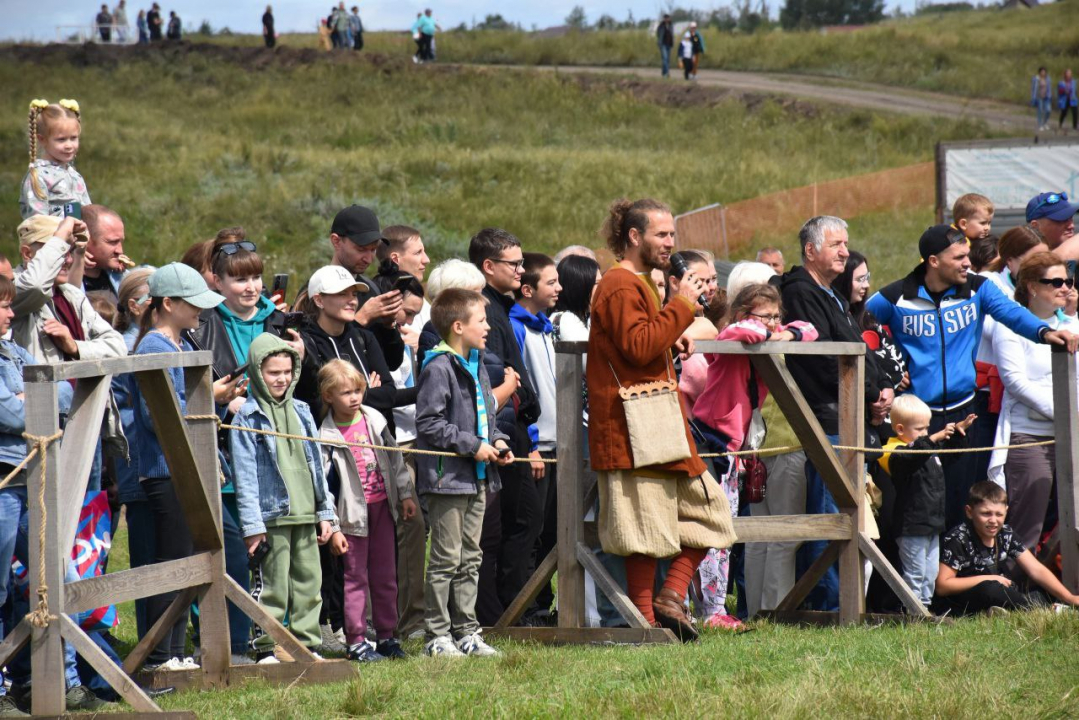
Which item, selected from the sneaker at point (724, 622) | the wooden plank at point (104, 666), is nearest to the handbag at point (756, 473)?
the sneaker at point (724, 622)

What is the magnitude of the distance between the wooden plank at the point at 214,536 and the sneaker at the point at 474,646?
1208 millimetres

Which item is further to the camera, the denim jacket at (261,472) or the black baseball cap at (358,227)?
the black baseball cap at (358,227)

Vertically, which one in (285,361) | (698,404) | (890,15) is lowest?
(698,404)

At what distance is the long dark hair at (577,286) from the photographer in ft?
26.0

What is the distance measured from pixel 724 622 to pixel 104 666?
12.0 ft

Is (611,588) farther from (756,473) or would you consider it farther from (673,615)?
(756,473)

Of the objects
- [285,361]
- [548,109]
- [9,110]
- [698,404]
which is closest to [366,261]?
[285,361]

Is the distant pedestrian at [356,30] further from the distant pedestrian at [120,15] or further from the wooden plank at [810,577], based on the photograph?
the wooden plank at [810,577]

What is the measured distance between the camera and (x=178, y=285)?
6.03 meters

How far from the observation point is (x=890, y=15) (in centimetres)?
8425

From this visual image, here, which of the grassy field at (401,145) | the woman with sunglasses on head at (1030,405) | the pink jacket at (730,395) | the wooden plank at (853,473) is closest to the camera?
the wooden plank at (853,473)

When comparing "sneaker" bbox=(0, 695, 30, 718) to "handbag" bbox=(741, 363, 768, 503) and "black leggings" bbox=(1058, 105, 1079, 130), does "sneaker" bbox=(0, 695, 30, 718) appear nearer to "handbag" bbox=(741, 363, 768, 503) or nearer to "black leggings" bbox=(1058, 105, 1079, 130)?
"handbag" bbox=(741, 363, 768, 503)

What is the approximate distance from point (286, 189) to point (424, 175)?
151 inches

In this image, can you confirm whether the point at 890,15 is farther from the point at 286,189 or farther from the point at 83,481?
the point at 83,481
